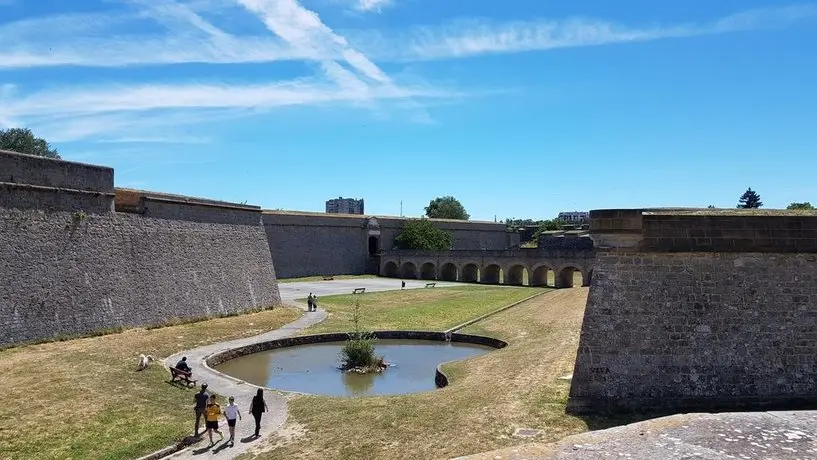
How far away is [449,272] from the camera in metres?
49.6

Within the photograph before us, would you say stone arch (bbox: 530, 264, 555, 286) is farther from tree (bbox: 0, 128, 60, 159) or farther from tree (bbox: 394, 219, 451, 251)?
tree (bbox: 0, 128, 60, 159)

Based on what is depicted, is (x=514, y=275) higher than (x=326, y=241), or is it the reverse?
(x=326, y=241)

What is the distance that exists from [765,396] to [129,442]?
382 inches

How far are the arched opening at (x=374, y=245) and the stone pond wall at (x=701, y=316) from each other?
44390mm

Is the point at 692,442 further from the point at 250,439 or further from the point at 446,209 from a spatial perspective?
the point at 446,209

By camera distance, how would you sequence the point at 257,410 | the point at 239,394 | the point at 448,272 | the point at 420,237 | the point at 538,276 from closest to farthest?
the point at 257,410, the point at 239,394, the point at 538,276, the point at 448,272, the point at 420,237

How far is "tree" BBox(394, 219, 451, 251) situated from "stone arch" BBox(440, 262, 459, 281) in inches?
125

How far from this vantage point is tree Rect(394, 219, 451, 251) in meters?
53.0

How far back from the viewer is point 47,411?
10.6 m

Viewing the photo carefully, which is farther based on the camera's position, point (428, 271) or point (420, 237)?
point (420, 237)

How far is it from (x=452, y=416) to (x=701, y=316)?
13.5 ft

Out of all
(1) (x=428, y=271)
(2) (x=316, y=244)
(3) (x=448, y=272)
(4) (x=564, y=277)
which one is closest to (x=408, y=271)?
(1) (x=428, y=271)

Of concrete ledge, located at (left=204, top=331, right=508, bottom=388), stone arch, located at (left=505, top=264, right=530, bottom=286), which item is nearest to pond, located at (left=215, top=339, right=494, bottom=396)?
concrete ledge, located at (left=204, top=331, right=508, bottom=388)

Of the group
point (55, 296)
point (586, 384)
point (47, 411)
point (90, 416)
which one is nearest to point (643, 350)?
point (586, 384)
